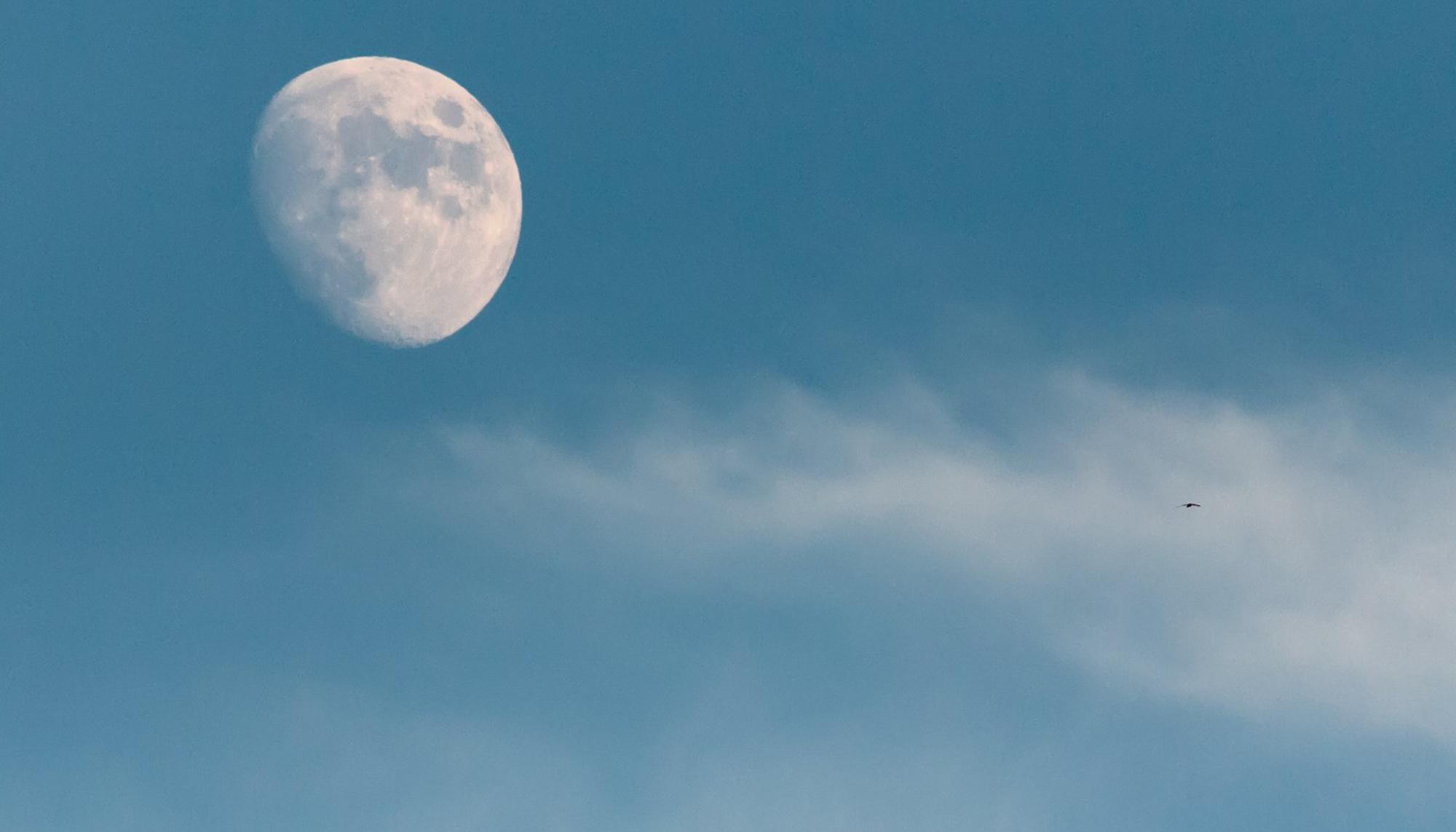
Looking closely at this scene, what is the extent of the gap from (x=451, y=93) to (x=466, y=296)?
77.8 feet

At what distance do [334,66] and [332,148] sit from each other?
15425 millimetres

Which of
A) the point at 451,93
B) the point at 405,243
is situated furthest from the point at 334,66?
the point at 405,243

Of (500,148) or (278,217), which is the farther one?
(500,148)

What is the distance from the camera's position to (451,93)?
162 m

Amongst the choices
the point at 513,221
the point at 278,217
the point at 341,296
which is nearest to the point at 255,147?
the point at 278,217

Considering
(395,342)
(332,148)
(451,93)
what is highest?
(451,93)

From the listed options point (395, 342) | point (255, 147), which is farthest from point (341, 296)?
point (255, 147)

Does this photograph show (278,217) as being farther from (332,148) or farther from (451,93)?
(451,93)

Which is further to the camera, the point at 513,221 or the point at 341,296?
the point at 513,221

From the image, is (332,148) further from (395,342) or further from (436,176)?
(395,342)

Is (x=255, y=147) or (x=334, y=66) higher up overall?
(x=334, y=66)

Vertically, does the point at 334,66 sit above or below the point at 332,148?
above

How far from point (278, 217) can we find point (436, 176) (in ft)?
57.8

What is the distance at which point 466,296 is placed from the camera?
534 ft
